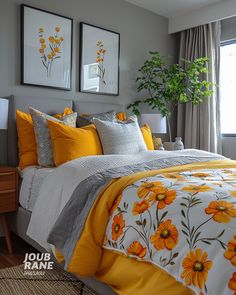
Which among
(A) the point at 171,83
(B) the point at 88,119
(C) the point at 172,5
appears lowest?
(B) the point at 88,119

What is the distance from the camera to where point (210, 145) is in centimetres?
389

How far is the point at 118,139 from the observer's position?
2.38m

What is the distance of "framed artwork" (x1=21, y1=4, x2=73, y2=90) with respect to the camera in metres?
2.80

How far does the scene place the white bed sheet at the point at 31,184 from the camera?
7.07 ft

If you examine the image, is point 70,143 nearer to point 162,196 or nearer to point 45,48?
point 162,196

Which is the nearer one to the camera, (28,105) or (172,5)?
(28,105)

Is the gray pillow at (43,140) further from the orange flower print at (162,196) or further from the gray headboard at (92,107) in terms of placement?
the orange flower print at (162,196)

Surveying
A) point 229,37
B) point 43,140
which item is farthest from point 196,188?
point 229,37

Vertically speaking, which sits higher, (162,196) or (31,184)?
(162,196)

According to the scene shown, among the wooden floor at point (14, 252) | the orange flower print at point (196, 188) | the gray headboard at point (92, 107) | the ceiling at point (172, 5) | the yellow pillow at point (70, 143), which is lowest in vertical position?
the wooden floor at point (14, 252)

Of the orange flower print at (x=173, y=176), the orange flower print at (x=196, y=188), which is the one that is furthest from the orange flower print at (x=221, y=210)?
the orange flower print at (x=173, y=176)

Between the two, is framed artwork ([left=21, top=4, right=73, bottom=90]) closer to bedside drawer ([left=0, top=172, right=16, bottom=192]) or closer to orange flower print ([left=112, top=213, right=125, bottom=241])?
bedside drawer ([left=0, top=172, right=16, bottom=192])

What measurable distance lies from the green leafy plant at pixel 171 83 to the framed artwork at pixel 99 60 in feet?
1.25

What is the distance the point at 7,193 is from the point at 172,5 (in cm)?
304
